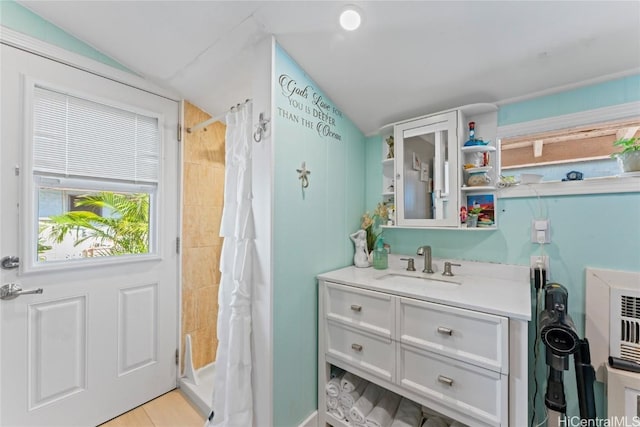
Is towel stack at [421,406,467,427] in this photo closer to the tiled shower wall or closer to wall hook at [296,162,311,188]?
wall hook at [296,162,311,188]

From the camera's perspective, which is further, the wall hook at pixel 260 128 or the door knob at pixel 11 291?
the wall hook at pixel 260 128

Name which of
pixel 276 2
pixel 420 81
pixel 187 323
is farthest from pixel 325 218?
pixel 187 323

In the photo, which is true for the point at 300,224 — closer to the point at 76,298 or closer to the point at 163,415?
the point at 76,298

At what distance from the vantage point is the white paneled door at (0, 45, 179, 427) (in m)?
1.29

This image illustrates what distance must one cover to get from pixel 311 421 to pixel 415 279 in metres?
1.08

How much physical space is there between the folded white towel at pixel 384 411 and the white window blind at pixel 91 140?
205cm

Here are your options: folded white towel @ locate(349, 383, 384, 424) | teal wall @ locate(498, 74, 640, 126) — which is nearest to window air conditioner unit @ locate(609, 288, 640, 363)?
teal wall @ locate(498, 74, 640, 126)

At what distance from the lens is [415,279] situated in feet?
5.47

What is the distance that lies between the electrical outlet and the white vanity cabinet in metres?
0.64

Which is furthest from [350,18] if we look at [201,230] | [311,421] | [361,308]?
[311,421]

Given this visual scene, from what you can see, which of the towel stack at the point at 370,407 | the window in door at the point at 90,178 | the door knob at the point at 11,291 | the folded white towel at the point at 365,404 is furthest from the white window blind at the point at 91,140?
the folded white towel at the point at 365,404

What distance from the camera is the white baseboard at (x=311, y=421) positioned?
5.01 ft

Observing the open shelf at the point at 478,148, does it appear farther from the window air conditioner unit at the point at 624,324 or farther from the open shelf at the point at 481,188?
the window air conditioner unit at the point at 624,324

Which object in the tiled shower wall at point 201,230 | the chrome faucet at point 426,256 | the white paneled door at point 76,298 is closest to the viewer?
the white paneled door at point 76,298
